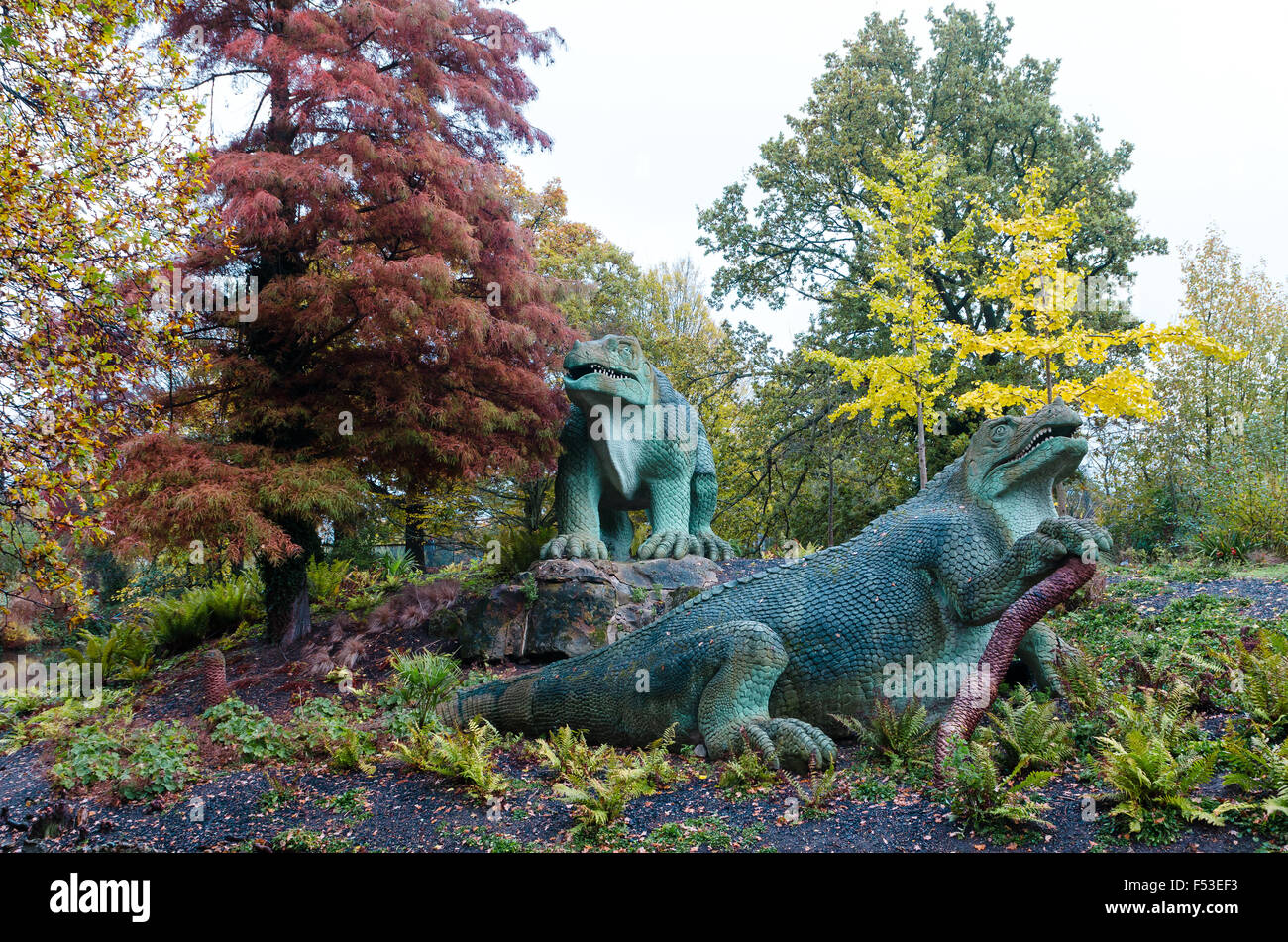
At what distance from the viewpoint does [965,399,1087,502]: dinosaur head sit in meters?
5.22

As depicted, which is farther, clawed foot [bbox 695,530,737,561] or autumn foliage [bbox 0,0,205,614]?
clawed foot [bbox 695,530,737,561]

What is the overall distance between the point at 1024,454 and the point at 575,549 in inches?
179

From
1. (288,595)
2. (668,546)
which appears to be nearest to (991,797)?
(668,546)

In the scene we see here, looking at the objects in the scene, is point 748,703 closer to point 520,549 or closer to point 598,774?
point 598,774

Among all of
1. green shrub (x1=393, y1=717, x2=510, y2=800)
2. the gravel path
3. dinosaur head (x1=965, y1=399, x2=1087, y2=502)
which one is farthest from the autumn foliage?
the gravel path

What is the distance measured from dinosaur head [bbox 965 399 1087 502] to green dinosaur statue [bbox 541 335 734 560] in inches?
148

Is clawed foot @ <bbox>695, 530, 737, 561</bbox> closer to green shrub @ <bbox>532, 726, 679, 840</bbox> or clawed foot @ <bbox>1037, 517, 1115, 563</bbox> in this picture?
green shrub @ <bbox>532, 726, 679, 840</bbox>

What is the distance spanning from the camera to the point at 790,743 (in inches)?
195

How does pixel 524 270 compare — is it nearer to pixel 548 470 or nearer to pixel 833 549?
pixel 548 470

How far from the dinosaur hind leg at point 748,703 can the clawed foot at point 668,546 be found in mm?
3284

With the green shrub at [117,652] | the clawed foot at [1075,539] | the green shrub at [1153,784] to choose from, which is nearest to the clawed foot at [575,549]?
the clawed foot at [1075,539]

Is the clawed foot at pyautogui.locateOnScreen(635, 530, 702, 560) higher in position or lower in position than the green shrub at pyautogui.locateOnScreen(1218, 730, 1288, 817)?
higher

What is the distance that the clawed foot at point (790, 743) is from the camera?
16.0 feet

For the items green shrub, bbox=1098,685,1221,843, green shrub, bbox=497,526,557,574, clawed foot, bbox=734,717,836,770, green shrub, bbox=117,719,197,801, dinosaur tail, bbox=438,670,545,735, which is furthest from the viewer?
green shrub, bbox=497,526,557,574
